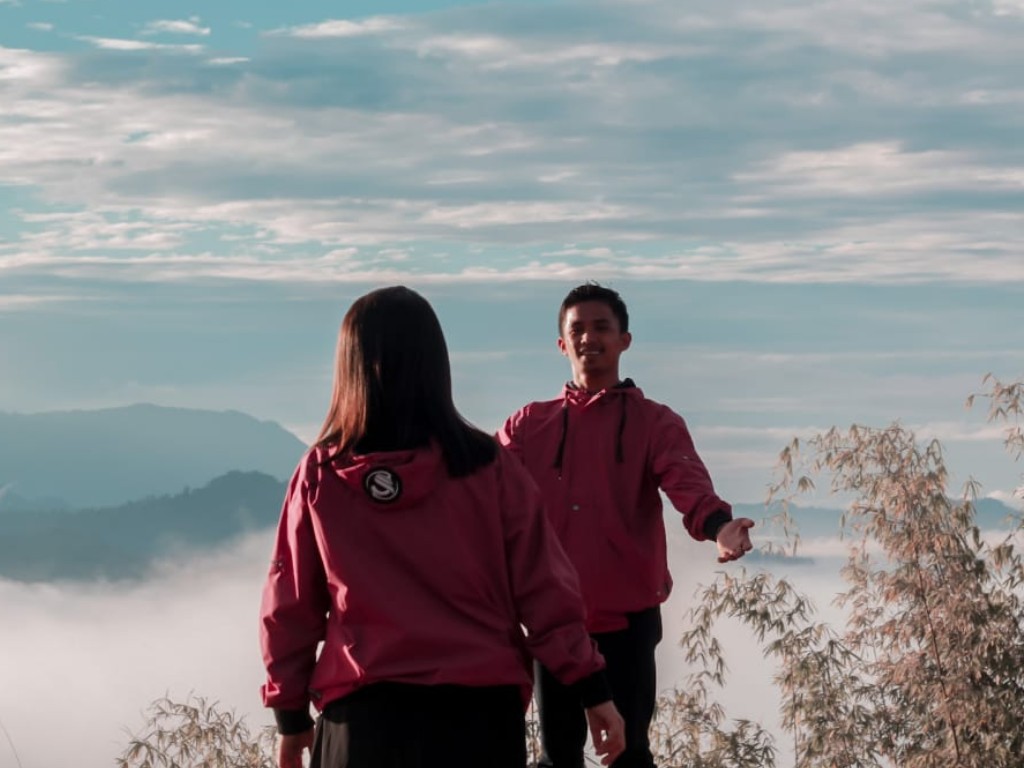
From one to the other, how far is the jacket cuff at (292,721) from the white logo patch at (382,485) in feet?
1.66

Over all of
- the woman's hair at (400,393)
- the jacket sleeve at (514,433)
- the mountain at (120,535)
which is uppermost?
the mountain at (120,535)

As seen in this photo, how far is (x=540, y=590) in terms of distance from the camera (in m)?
3.24

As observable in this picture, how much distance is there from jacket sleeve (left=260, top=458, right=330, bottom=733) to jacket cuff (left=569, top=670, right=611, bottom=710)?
1.78 ft

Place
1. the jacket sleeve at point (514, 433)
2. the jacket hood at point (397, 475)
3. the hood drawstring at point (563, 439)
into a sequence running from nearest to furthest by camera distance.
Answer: the jacket hood at point (397, 475), the hood drawstring at point (563, 439), the jacket sleeve at point (514, 433)

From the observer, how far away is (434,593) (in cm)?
319

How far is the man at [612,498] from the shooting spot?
4.39 metres

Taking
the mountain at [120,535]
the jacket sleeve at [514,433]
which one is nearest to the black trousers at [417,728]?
the jacket sleeve at [514,433]

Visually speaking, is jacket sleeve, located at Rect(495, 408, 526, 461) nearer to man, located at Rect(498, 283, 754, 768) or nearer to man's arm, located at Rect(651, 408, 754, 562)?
man, located at Rect(498, 283, 754, 768)

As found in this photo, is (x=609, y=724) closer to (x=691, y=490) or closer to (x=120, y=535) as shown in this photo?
(x=691, y=490)

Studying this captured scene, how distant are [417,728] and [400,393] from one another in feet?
2.17

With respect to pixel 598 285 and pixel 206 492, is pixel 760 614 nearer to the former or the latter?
pixel 598 285

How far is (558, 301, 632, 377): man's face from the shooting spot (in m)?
4.61

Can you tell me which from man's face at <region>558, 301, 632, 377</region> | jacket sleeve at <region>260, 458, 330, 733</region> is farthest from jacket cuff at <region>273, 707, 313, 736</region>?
man's face at <region>558, 301, 632, 377</region>

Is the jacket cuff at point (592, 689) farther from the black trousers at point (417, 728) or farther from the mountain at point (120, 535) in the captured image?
the mountain at point (120, 535)
